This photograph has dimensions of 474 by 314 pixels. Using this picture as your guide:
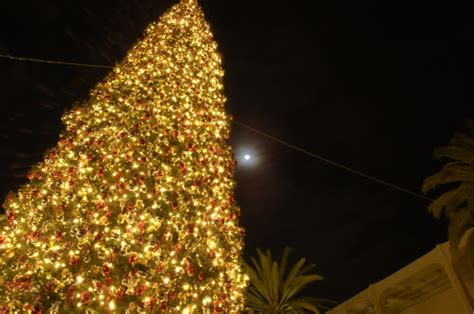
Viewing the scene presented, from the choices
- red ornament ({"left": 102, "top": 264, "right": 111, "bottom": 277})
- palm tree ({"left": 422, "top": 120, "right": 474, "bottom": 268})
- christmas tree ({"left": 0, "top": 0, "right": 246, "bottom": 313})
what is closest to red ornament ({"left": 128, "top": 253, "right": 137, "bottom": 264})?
christmas tree ({"left": 0, "top": 0, "right": 246, "bottom": 313})

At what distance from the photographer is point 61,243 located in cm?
417

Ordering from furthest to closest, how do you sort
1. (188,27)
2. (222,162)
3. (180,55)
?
(188,27)
(180,55)
(222,162)

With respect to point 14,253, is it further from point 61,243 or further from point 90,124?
point 90,124

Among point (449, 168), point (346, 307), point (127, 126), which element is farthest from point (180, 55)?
point (346, 307)

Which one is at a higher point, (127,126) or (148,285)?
(127,126)

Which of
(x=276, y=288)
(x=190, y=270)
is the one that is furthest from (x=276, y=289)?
(x=190, y=270)

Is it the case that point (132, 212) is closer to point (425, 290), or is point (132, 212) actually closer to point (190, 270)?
point (190, 270)

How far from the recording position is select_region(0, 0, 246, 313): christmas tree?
4.00 metres

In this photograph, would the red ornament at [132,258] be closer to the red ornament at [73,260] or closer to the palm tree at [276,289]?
the red ornament at [73,260]

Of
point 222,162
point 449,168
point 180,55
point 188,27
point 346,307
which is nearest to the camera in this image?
point 222,162

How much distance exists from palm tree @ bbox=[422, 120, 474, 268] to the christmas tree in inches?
327

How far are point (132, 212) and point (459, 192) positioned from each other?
406 inches

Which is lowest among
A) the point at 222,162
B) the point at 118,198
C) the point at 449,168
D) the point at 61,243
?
the point at 61,243

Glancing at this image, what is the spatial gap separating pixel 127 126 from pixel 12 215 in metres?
1.80
